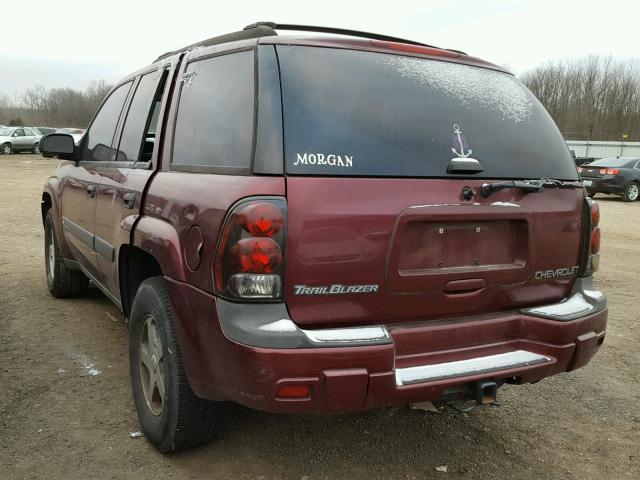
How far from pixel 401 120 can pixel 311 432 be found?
170cm

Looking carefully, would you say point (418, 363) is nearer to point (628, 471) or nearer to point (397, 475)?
point (397, 475)

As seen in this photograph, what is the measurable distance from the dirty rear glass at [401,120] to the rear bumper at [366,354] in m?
0.63

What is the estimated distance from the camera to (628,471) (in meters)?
2.87

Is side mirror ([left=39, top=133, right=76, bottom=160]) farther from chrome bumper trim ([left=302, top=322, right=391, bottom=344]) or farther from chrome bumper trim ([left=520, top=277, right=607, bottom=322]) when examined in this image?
chrome bumper trim ([left=520, top=277, right=607, bottom=322])

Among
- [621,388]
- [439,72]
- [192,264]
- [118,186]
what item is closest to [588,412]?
[621,388]

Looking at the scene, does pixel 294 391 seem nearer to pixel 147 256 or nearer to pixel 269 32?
pixel 147 256

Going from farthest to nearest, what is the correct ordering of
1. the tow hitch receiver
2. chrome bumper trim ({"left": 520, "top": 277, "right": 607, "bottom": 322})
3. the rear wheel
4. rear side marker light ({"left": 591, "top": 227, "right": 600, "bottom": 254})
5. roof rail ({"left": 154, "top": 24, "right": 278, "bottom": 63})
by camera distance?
1. the rear wheel
2. rear side marker light ({"left": 591, "top": 227, "right": 600, "bottom": 254})
3. chrome bumper trim ({"left": 520, "top": 277, "right": 607, "bottom": 322})
4. roof rail ({"left": 154, "top": 24, "right": 278, "bottom": 63})
5. the tow hitch receiver

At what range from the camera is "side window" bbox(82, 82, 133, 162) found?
13.7ft

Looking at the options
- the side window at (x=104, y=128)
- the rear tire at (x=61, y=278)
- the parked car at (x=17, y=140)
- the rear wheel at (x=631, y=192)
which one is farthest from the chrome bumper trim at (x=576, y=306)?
the parked car at (x=17, y=140)

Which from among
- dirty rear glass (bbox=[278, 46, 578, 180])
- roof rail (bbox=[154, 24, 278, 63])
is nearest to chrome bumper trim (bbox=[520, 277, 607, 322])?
dirty rear glass (bbox=[278, 46, 578, 180])

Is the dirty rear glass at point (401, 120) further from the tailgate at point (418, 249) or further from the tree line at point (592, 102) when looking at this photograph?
the tree line at point (592, 102)

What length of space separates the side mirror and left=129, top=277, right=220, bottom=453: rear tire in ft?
7.04

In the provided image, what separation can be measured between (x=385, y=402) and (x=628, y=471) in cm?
144

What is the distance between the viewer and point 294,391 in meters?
2.21
